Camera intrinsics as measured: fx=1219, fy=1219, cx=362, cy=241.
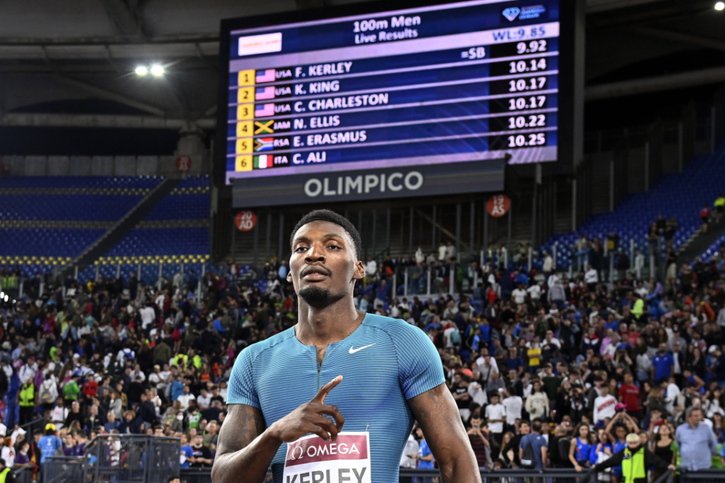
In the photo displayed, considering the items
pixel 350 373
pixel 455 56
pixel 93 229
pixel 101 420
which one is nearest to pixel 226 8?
pixel 93 229

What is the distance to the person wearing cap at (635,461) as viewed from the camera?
43.6ft

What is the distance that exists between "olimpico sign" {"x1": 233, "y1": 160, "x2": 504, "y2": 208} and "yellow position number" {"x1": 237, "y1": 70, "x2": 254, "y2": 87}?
8.06 ft

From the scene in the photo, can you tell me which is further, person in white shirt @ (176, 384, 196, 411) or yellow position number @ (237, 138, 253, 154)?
yellow position number @ (237, 138, 253, 154)

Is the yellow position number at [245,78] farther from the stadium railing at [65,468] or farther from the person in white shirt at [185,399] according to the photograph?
the stadium railing at [65,468]

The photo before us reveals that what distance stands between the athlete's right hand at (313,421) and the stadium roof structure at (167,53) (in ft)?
102

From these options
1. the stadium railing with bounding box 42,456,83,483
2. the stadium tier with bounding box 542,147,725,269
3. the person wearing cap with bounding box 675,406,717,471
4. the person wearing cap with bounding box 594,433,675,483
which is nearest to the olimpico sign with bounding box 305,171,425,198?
the stadium tier with bounding box 542,147,725,269

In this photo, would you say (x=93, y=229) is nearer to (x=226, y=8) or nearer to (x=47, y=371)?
(x=226, y=8)

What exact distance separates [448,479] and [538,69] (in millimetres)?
24261

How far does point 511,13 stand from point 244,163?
7.57m

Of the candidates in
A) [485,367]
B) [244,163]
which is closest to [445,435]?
[485,367]

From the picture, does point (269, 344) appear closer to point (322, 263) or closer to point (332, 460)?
point (322, 263)

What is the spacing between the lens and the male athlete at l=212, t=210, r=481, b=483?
12.3 ft

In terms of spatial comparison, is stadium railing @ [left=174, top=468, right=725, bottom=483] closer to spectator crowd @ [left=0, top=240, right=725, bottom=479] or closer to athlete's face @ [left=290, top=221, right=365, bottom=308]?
spectator crowd @ [left=0, top=240, right=725, bottom=479]

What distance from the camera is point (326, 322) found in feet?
13.1
